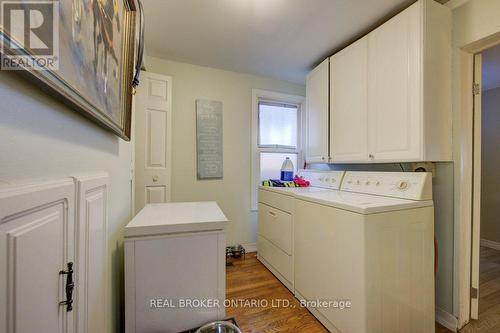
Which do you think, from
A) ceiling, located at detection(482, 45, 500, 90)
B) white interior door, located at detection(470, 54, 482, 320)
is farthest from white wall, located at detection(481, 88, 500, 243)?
white interior door, located at detection(470, 54, 482, 320)

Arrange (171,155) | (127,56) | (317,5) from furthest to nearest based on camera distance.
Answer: (171,155), (317,5), (127,56)

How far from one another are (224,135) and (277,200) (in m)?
1.12

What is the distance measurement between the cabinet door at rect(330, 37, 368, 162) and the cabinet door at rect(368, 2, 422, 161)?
0.22 ft

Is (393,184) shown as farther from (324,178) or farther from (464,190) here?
(324,178)

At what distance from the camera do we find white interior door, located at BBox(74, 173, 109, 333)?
55 centimetres

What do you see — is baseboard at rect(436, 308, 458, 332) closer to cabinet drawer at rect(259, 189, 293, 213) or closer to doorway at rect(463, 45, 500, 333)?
doorway at rect(463, 45, 500, 333)

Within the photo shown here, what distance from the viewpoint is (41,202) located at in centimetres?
36

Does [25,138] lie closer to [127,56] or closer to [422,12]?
[127,56]

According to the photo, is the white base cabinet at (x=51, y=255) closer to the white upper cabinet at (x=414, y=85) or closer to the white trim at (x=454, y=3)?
the white upper cabinet at (x=414, y=85)

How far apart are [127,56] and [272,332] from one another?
1.87 meters

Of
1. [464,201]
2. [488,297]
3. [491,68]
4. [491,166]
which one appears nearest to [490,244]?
[491,166]

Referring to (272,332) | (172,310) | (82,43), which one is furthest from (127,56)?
(272,332)

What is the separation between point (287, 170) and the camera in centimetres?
284

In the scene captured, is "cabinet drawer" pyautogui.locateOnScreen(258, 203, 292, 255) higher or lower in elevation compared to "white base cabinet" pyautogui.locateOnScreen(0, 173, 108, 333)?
lower
